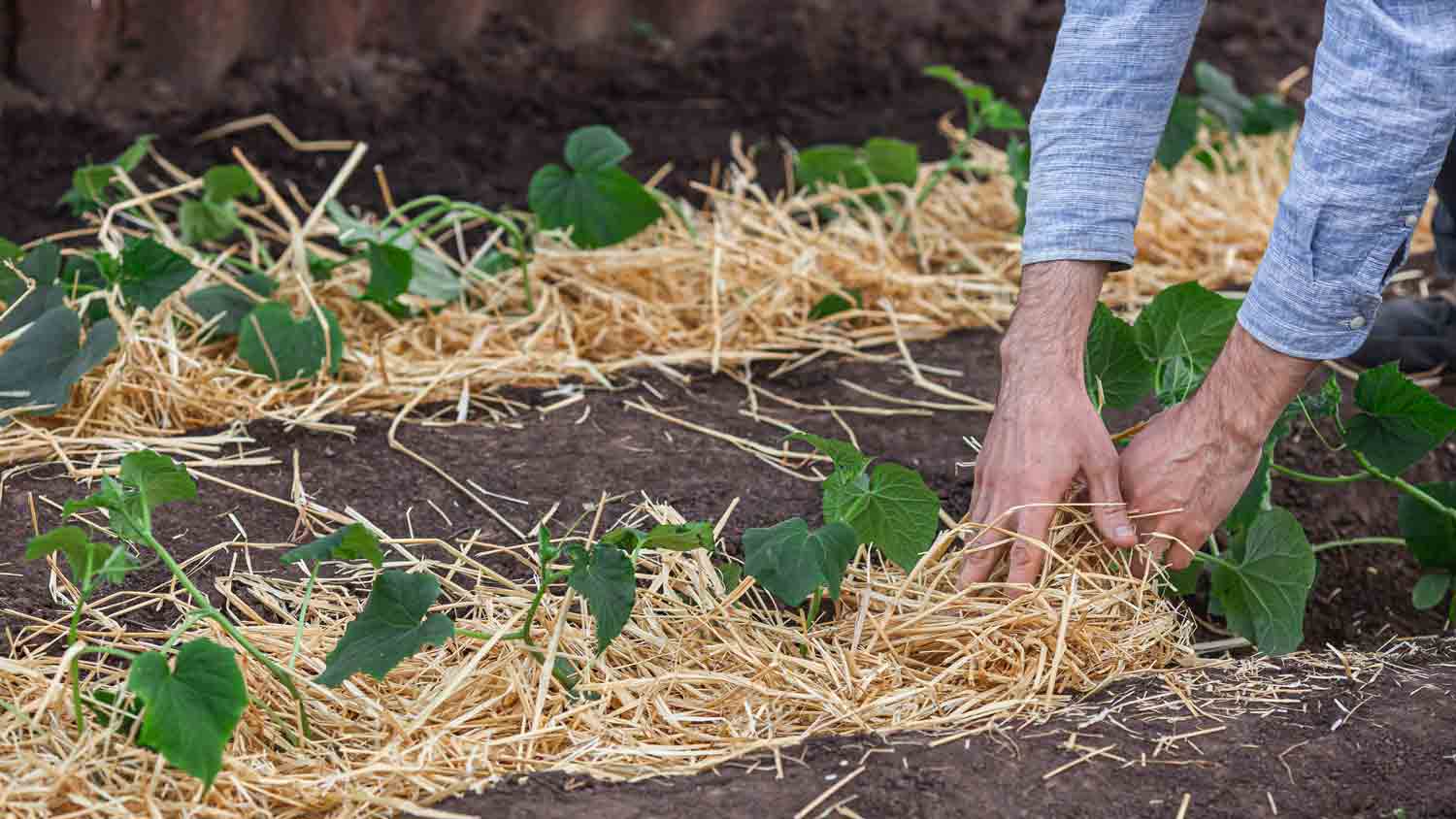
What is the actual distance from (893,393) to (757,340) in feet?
0.81

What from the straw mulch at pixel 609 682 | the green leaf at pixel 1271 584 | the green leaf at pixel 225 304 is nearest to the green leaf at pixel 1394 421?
the green leaf at pixel 1271 584

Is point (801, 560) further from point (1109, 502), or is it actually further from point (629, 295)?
point (629, 295)

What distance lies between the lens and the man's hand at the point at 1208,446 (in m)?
1.45

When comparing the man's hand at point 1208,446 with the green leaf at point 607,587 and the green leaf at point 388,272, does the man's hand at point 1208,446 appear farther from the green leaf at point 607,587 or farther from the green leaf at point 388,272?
the green leaf at point 388,272

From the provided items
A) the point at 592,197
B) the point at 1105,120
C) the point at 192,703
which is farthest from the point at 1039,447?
the point at 592,197

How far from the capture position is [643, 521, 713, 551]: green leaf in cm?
135

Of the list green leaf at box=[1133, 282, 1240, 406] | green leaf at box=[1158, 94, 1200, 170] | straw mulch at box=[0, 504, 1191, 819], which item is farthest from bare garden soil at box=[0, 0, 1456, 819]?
green leaf at box=[1158, 94, 1200, 170]

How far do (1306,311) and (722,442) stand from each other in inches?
31.1

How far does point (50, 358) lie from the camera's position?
1.89 meters

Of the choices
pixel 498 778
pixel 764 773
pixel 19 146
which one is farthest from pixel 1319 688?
pixel 19 146

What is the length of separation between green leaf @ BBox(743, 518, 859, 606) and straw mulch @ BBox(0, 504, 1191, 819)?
91 millimetres

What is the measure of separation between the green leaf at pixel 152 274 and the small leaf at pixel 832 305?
0.92 m

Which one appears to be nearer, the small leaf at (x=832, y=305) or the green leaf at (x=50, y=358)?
the green leaf at (x=50, y=358)

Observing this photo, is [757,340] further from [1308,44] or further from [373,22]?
[1308,44]
